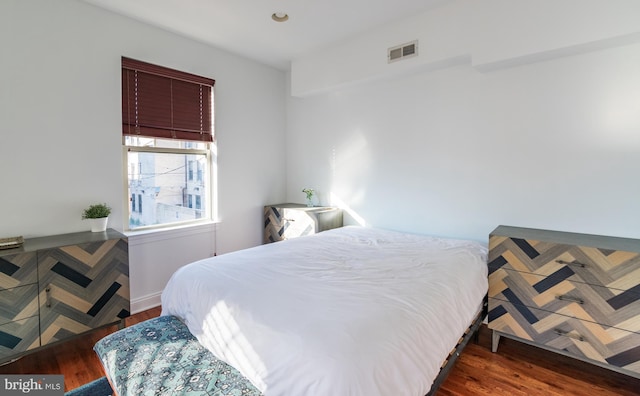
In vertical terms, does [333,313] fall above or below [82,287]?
above

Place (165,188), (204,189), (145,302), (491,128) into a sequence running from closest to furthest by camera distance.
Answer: (491,128), (145,302), (165,188), (204,189)

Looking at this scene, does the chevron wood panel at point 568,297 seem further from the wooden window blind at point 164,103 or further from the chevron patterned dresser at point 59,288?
the wooden window blind at point 164,103

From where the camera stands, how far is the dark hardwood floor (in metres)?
1.92

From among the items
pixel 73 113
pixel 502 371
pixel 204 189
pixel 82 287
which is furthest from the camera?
pixel 204 189

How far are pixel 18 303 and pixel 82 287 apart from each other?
0.34 metres

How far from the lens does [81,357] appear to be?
88.7 inches

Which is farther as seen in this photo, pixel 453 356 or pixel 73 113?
pixel 73 113

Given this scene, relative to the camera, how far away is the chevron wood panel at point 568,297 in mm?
1800

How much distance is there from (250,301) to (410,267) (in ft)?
3.56

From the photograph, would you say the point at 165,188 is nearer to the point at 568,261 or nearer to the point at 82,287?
the point at 82,287

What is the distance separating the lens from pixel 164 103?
3.08m

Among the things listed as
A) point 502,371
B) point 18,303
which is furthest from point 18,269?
point 502,371

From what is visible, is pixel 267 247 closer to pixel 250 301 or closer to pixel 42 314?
pixel 250 301

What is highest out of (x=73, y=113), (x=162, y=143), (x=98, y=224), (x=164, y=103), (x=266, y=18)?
(x=266, y=18)
